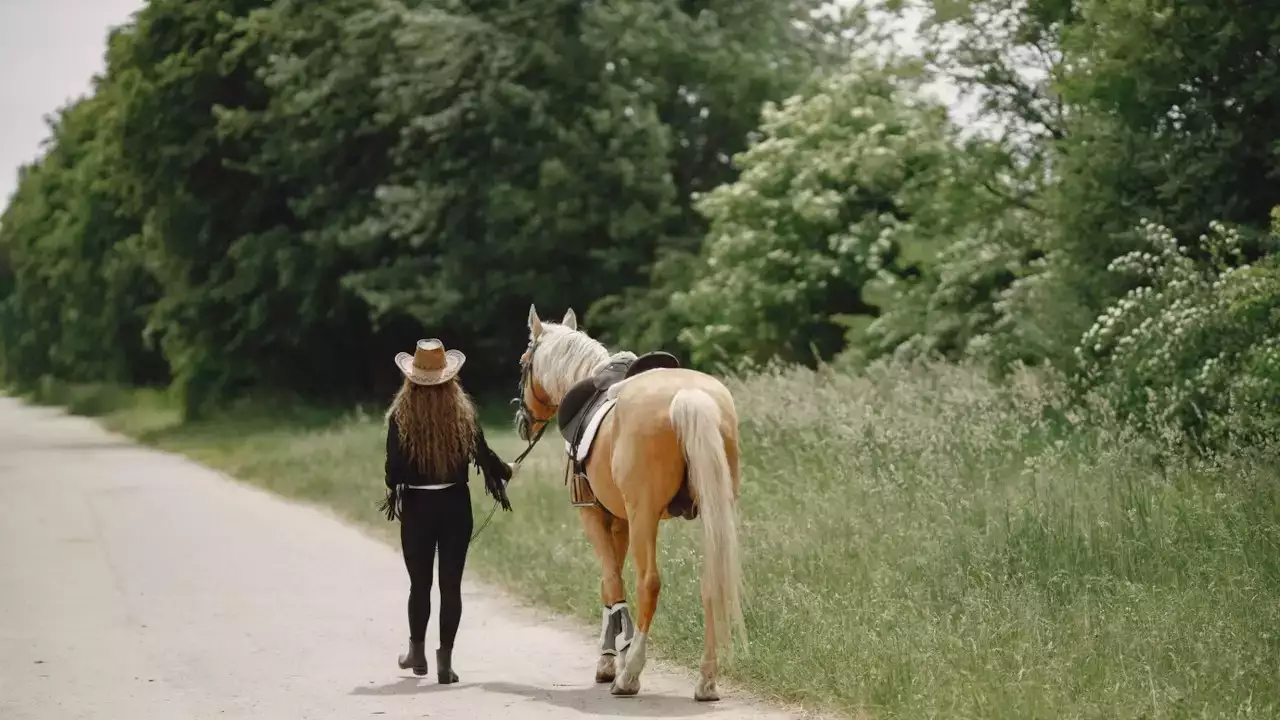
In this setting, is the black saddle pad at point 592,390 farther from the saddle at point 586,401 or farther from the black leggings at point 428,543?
the black leggings at point 428,543

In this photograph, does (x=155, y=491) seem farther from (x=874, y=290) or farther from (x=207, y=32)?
(x=207, y=32)

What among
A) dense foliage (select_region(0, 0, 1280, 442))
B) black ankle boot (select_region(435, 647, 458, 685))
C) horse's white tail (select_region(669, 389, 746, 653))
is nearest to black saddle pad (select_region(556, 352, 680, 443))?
horse's white tail (select_region(669, 389, 746, 653))

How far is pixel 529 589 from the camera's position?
12.2 m

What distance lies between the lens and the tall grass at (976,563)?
702 centimetres

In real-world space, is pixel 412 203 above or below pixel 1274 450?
above

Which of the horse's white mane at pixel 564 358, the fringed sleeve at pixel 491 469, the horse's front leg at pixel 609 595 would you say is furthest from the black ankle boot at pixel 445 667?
the horse's white mane at pixel 564 358

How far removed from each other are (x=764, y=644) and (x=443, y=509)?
1.89 metres

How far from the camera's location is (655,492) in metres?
8.15

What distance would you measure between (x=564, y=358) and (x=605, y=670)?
1.77m

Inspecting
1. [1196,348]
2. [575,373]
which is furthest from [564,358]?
[1196,348]

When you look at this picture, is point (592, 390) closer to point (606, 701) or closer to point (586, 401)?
point (586, 401)

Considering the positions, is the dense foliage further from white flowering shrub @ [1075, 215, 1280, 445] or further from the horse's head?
the horse's head

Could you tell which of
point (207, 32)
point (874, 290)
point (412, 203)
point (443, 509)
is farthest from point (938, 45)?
point (207, 32)

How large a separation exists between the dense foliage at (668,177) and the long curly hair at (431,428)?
589 cm
